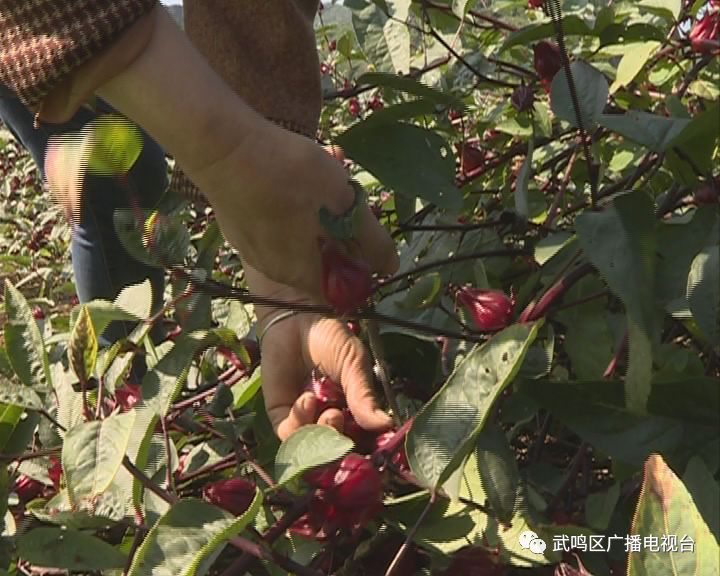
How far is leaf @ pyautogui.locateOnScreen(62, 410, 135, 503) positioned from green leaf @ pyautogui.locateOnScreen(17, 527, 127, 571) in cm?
3

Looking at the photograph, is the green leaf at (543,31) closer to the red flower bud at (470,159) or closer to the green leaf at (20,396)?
the red flower bud at (470,159)

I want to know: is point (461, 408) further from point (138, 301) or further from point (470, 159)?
point (470, 159)

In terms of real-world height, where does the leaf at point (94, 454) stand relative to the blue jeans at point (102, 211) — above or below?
above

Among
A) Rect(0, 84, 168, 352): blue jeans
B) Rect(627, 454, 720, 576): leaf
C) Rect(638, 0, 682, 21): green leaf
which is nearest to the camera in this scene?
Rect(627, 454, 720, 576): leaf

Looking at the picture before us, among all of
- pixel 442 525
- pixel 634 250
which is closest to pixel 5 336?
pixel 442 525

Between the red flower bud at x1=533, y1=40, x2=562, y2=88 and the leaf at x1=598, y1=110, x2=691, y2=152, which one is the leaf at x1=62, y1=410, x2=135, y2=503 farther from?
the red flower bud at x1=533, y1=40, x2=562, y2=88

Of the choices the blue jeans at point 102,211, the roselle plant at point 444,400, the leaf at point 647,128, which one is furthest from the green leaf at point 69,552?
the blue jeans at point 102,211

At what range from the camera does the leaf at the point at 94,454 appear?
60cm

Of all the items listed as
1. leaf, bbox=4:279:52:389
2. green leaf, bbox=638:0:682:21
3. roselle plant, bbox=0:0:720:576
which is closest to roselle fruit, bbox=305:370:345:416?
roselle plant, bbox=0:0:720:576

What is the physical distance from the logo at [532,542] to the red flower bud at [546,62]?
0.50m

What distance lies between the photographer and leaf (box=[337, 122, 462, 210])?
0.79 meters

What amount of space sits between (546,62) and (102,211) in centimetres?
81

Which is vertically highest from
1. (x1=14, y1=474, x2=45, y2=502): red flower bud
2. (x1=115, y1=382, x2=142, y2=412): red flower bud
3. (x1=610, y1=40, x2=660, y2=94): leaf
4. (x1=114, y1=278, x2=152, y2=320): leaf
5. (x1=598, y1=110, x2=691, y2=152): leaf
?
(x1=598, y1=110, x2=691, y2=152): leaf

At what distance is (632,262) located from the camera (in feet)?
1.85
